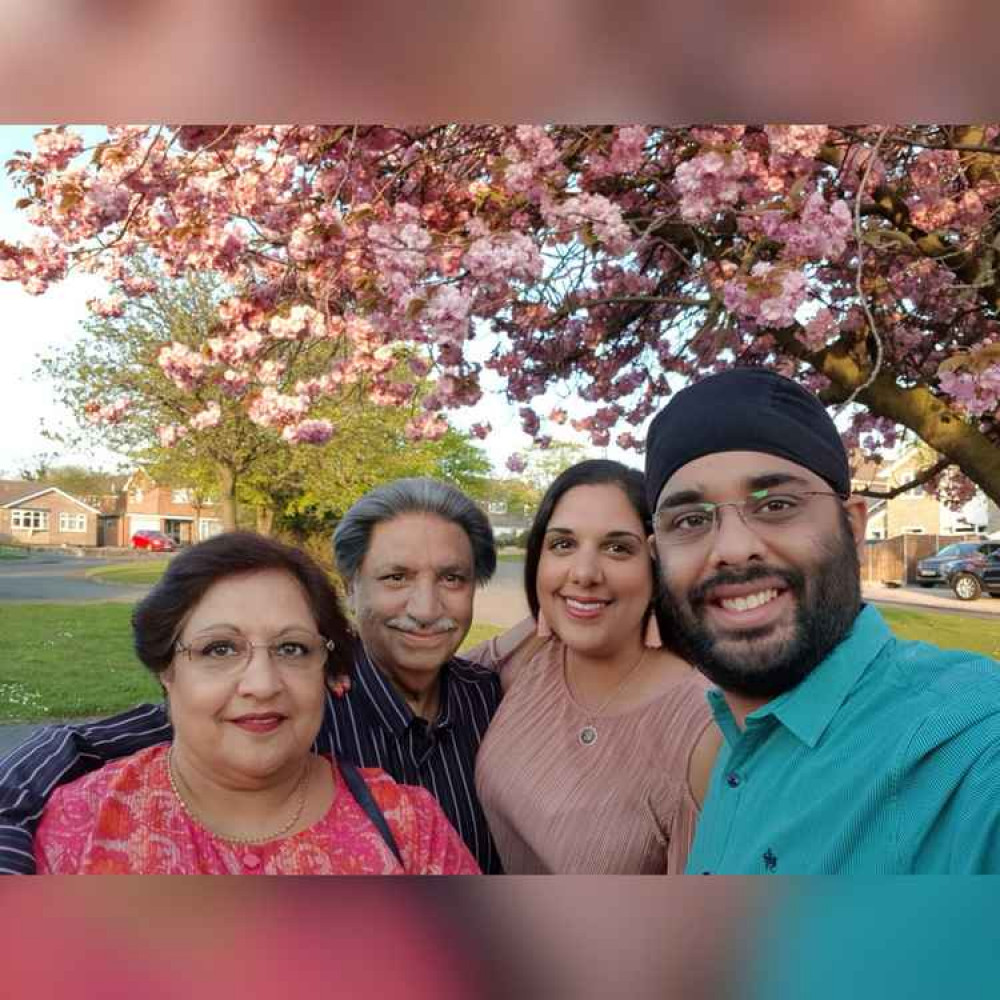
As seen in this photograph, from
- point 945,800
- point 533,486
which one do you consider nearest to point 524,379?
point 533,486

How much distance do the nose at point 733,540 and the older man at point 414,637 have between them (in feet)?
1.73

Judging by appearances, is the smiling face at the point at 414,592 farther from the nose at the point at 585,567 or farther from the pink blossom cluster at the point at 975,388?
the pink blossom cluster at the point at 975,388

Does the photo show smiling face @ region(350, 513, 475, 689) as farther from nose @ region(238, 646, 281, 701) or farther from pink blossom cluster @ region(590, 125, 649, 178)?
pink blossom cluster @ region(590, 125, 649, 178)

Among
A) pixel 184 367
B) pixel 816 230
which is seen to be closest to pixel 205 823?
pixel 184 367

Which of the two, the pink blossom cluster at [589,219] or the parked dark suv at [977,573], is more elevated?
the pink blossom cluster at [589,219]

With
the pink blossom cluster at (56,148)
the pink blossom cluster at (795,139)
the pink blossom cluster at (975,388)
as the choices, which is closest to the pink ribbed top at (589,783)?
the pink blossom cluster at (975,388)

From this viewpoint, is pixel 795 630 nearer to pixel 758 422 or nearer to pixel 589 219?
pixel 758 422

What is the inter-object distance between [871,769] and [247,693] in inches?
32.0

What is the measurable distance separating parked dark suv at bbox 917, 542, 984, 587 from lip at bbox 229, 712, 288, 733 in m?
1.66

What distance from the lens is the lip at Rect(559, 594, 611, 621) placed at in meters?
1.60

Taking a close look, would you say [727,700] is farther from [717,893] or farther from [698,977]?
[698,977]

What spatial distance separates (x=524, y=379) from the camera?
8.87 feet

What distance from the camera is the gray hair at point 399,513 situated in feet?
5.44

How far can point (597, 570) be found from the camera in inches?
62.4
